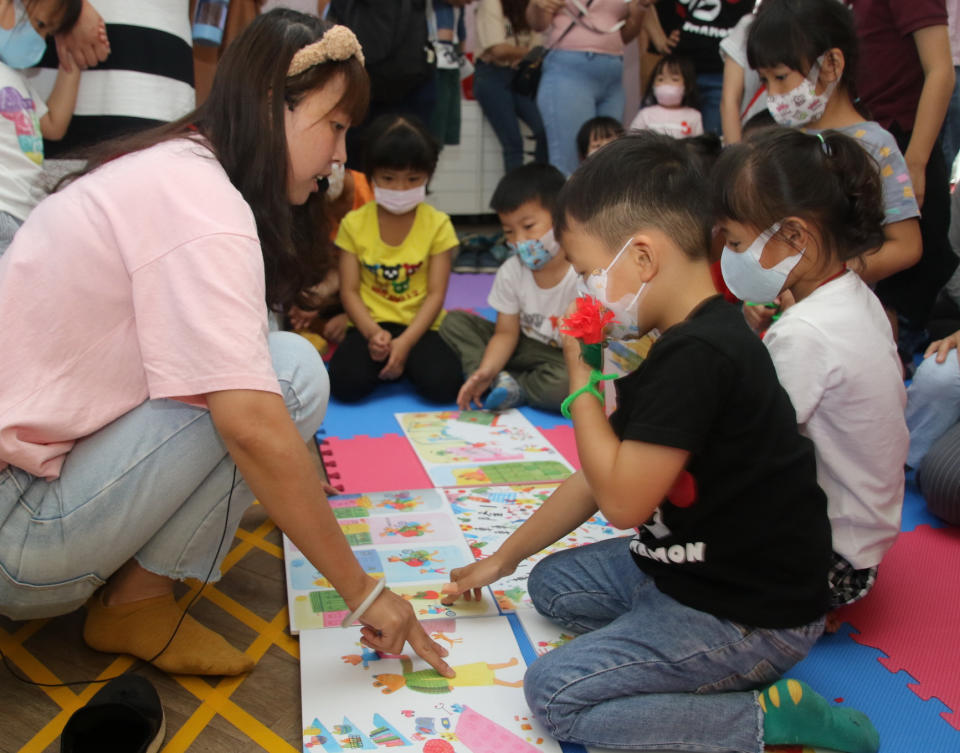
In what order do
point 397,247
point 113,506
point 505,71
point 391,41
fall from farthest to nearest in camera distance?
1. point 505,71
2. point 391,41
3. point 397,247
4. point 113,506

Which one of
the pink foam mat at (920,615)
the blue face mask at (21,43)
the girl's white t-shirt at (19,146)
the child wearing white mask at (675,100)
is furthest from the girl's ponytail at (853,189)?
the child wearing white mask at (675,100)

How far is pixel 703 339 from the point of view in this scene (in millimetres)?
975

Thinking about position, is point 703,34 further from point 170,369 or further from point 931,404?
point 170,369

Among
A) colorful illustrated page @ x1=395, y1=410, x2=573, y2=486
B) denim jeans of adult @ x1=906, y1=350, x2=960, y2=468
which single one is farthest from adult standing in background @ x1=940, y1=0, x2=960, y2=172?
colorful illustrated page @ x1=395, y1=410, x2=573, y2=486

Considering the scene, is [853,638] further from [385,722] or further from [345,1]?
[345,1]

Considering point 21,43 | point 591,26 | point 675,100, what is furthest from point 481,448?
point 675,100

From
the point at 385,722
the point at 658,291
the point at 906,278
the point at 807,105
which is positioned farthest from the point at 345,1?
the point at 385,722

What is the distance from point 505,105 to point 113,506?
3451 millimetres

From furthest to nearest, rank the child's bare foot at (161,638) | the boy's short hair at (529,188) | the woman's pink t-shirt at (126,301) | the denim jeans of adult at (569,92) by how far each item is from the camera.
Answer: the denim jeans of adult at (569,92) → the boy's short hair at (529,188) → the child's bare foot at (161,638) → the woman's pink t-shirt at (126,301)

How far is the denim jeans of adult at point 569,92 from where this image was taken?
3.21m

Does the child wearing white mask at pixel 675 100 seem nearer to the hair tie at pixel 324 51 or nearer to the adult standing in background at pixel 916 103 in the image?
the adult standing in background at pixel 916 103

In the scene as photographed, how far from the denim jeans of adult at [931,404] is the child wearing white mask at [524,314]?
2.70 feet

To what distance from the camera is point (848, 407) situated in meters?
1.21

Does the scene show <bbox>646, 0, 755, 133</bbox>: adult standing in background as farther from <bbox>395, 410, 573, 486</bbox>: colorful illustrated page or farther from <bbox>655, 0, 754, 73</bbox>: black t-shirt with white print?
<bbox>395, 410, 573, 486</bbox>: colorful illustrated page
